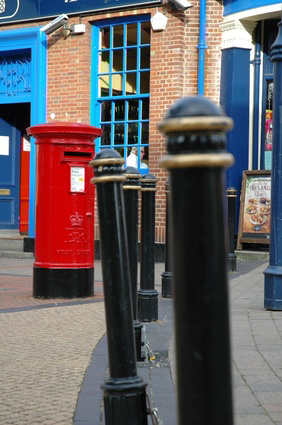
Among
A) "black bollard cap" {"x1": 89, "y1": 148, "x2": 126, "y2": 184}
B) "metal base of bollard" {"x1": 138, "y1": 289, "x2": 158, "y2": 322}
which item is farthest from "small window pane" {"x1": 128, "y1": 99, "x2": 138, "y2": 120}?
"black bollard cap" {"x1": 89, "y1": 148, "x2": 126, "y2": 184}

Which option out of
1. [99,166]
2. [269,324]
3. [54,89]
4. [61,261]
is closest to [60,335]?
[269,324]

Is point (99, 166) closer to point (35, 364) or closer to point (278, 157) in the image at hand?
point (35, 364)

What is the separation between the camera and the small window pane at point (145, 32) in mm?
14969

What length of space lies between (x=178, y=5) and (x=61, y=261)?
21.5ft

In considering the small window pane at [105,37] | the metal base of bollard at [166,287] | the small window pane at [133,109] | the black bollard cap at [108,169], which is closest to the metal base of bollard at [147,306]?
the metal base of bollard at [166,287]

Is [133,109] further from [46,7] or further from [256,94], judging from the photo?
[46,7]

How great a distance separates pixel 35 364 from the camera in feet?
18.1

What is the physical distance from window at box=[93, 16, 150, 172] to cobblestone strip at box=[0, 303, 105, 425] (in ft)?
23.5

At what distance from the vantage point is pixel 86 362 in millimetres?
5570

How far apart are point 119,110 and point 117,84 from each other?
49 centimetres

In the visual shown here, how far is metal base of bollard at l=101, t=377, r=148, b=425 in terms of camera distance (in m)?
3.31

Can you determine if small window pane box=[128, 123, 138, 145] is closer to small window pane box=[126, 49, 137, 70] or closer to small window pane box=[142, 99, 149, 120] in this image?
small window pane box=[142, 99, 149, 120]

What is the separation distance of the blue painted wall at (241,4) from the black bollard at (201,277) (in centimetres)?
1231

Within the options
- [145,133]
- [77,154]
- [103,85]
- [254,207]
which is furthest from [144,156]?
[77,154]
